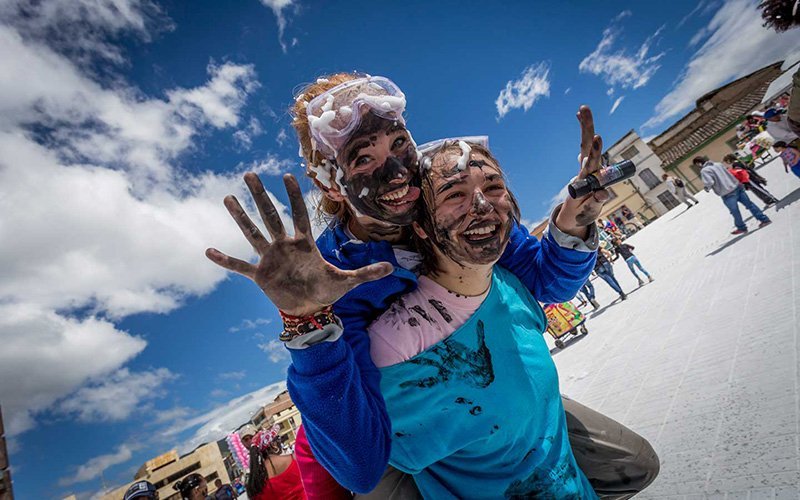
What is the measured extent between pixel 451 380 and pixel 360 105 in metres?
1.57

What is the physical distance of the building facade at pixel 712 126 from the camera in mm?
33125

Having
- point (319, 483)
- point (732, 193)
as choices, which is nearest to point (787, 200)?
point (732, 193)

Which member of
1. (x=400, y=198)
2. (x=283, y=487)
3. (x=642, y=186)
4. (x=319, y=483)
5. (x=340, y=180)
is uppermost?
(x=642, y=186)

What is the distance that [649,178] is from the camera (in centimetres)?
4075

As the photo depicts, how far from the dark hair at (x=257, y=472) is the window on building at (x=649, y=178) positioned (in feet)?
156

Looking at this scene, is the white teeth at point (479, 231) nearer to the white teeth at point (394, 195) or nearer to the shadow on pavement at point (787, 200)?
the white teeth at point (394, 195)

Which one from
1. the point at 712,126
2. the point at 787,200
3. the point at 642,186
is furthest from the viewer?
the point at 642,186

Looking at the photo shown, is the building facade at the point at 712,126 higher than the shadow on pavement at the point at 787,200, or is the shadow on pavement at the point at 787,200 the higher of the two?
the building facade at the point at 712,126

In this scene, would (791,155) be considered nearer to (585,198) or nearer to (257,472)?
(585,198)

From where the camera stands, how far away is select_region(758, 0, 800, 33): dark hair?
3.74 meters

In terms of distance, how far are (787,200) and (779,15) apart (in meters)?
6.99

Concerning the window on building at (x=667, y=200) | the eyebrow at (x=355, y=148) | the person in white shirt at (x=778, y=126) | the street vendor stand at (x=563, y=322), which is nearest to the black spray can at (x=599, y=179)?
the eyebrow at (x=355, y=148)

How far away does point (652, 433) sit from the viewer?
350 centimetres

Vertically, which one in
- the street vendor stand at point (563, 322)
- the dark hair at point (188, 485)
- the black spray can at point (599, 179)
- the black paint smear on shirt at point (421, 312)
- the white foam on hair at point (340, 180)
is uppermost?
the white foam on hair at point (340, 180)
